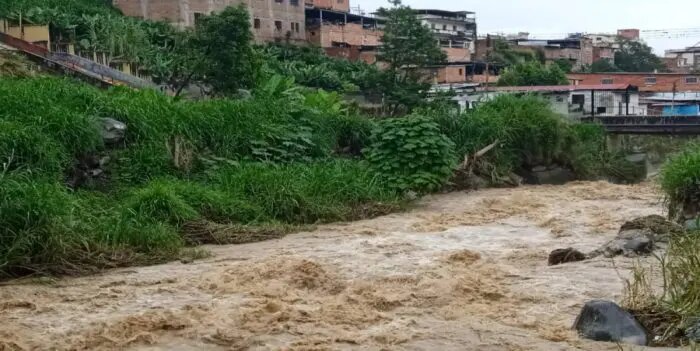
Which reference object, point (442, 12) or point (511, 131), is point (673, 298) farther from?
point (442, 12)

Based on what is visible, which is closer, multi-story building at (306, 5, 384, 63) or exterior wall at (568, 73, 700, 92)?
exterior wall at (568, 73, 700, 92)

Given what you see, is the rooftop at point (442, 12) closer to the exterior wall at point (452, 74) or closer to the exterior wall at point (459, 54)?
the exterior wall at point (459, 54)

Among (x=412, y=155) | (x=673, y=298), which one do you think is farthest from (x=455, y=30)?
(x=673, y=298)

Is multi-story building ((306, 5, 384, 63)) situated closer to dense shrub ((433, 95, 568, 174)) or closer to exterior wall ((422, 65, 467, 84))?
exterior wall ((422, 65, 467, 84))

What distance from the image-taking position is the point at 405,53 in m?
24.7

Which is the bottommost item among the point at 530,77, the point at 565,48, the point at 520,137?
Answer: the point at 520,137

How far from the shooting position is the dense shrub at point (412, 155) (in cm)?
1542

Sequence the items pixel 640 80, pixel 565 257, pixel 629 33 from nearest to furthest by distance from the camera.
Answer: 1. pixel 565 257
2. pixel 640 80
3. pixel 629 33

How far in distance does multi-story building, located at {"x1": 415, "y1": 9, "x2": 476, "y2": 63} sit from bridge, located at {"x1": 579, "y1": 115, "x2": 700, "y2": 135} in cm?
2179

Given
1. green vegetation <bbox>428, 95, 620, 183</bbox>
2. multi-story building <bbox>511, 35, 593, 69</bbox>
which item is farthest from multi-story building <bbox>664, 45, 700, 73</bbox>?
green vegetation <bbox>428, 95, 620, 183</bbox>

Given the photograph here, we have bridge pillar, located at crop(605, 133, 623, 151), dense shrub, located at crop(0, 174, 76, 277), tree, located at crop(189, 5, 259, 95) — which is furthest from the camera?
bridge pillar, located at crop(605, 133, 623, 151)

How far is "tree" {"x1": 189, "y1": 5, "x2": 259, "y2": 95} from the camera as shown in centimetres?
1795

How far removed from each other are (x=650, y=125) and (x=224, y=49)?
53.5 feet

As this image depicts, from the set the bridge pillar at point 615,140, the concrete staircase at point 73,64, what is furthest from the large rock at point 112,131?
the bridge pillar at point 615,140
